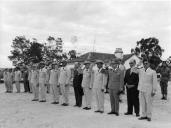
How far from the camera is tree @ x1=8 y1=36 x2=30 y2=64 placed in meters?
52.2

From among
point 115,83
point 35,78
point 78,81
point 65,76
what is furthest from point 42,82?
point 115,83

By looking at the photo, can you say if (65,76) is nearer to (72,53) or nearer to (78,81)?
(78,81)

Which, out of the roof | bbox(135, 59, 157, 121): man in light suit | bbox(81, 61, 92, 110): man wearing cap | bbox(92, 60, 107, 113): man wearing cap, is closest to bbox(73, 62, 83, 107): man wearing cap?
bbox(81, 61, 92, 110): man wearing cap

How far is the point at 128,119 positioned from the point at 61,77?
16.0 feet

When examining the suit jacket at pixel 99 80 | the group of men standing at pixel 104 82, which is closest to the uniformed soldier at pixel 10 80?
the group of men standing at pixel 104 82

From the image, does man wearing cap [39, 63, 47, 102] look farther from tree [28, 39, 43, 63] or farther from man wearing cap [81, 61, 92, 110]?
tree [28, 39, 43, 63]

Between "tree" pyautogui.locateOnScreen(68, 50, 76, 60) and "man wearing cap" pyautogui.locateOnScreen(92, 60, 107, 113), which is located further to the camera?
"tree" pyautogui.locateOnScreen(68, 50, 76, 60)

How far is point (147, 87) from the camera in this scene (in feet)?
33.9

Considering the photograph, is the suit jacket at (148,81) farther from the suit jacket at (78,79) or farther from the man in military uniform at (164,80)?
the man in military uniform at (164,80)

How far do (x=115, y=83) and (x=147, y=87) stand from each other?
142cm

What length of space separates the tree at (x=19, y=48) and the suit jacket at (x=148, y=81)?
41888 mm

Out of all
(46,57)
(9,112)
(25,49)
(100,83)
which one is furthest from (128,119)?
(25,49)

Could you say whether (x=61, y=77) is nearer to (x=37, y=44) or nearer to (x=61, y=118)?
(x=61, y=118)

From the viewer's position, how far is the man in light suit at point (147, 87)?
33.8ft
